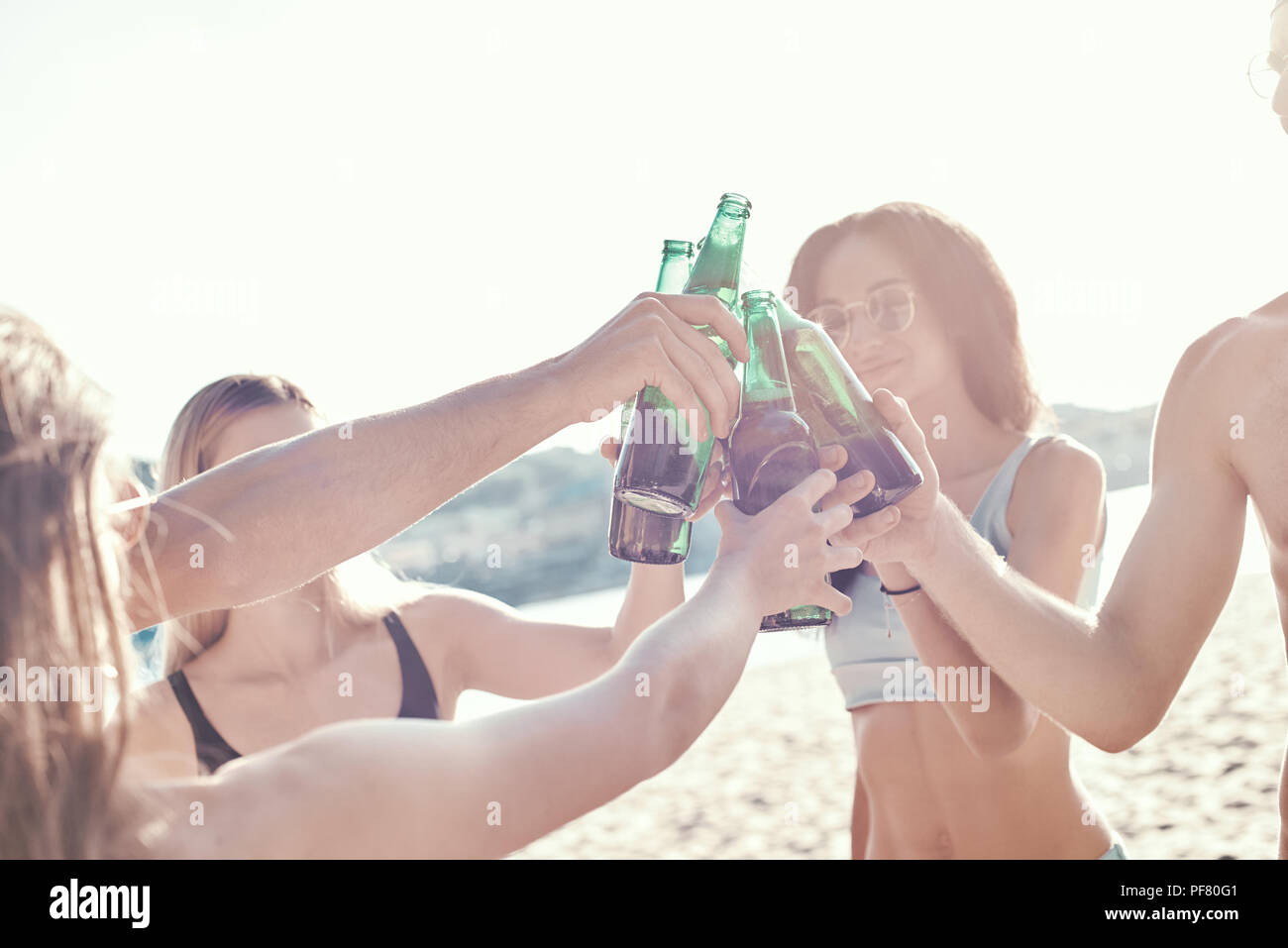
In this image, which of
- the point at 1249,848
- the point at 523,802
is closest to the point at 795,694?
the point at 1249,848

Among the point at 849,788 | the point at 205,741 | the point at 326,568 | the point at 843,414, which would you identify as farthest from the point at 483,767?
the point at 849,788

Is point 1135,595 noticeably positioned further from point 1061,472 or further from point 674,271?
point 674,271

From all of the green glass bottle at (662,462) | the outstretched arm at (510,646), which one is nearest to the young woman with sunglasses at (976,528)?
the green glass bottle at (662,462)

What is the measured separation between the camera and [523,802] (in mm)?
1066

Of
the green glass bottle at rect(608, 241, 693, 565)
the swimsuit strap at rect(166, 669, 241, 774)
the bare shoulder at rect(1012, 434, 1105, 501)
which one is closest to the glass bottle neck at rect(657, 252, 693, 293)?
the green glass bottle at rect(608, 241, 693, 565)

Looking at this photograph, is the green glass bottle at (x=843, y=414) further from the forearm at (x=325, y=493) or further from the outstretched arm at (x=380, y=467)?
the forearm at (x=325, y=493)

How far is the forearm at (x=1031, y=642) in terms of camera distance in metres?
1.57

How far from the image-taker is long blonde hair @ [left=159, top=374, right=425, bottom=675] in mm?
2217

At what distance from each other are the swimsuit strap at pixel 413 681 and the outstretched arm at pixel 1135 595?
1.05 m

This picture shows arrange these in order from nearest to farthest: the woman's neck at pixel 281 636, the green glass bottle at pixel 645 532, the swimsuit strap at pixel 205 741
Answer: the green glass bottle at pixel 645 532 < the swimsuit strap at pixel 205 741 < the woman's neck at pixel 281 636

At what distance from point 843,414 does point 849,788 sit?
8.38m

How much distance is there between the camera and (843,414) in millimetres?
1620
